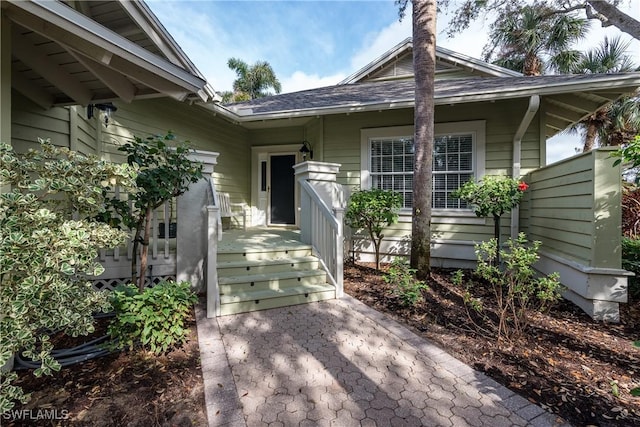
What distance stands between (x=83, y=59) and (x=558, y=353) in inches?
202

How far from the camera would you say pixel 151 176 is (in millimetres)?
3033

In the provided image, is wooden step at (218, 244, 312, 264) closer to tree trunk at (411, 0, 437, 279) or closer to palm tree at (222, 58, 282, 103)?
tree trunk at (411, 0, 437, 279)

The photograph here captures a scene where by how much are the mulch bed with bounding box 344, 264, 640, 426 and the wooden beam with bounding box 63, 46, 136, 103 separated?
3.84 metres

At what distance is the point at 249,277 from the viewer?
3797mm

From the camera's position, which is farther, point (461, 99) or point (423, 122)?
point (461, 99)

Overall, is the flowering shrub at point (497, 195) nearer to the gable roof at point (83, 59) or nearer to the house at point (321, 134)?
the house at point (321, 134)

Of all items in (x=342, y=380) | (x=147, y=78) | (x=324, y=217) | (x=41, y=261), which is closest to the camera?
(x=41, y=261)

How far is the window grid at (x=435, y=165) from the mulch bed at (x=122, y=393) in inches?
192

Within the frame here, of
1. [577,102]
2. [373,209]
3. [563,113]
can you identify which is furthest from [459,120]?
[373,209]

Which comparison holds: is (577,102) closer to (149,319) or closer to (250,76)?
(149,319)

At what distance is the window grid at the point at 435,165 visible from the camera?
5852 millimetres

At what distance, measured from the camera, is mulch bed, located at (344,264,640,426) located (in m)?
1.98

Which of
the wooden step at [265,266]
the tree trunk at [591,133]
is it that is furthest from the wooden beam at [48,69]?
the tree trunk at [591,133]

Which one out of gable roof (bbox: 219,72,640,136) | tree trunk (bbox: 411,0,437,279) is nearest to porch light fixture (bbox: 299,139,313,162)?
gable roof (bbox: 219,72,640,136)
